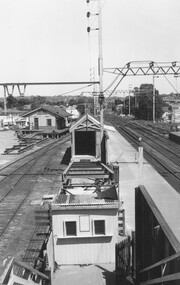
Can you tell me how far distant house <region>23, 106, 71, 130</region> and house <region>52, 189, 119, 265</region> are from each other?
48501 mm

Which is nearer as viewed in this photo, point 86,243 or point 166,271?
point 166,271

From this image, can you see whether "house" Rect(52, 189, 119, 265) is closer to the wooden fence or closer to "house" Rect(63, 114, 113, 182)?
the wooden fence

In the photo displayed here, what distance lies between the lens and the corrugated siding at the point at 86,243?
32.7 feet

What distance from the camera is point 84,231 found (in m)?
9.98

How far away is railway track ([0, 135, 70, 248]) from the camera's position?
15.0 meters

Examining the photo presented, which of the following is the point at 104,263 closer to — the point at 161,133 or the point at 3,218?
the point at 3,218

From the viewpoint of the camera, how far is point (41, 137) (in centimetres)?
5441

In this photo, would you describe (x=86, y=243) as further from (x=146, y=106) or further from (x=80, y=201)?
(x=146, y=106)

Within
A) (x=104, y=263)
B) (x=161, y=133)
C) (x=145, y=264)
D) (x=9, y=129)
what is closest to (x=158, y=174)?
(x=104, y=263)

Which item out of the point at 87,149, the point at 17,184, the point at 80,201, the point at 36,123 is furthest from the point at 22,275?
the point at 36,123

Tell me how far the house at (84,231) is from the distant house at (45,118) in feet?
159

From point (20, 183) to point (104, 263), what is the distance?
42.4 feet

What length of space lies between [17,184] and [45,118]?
1503 inches

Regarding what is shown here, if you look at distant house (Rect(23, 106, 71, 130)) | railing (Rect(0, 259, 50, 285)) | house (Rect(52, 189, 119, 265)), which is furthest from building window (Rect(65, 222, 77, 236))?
distant house (Rect(23, 106, 71, 130))
